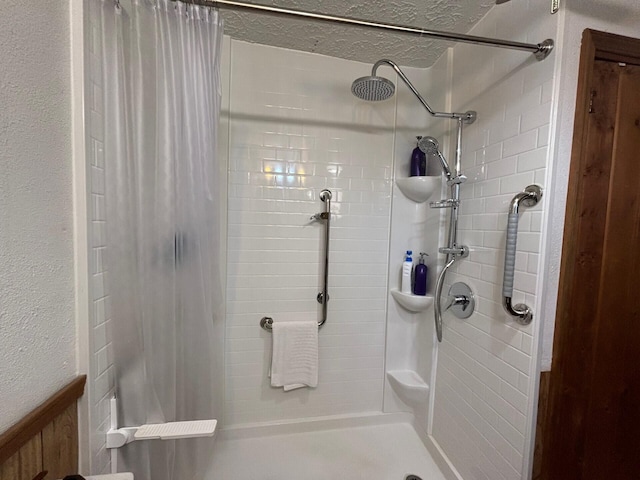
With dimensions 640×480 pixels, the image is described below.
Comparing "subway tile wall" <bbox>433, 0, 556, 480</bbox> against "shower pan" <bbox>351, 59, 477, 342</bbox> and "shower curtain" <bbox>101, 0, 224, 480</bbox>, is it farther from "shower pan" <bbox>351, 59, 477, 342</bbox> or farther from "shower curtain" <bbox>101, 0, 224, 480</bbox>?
"shower curtain" <bbox>101, 0, 224, 480</bbox>

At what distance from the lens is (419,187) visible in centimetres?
174

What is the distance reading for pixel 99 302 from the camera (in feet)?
3.22

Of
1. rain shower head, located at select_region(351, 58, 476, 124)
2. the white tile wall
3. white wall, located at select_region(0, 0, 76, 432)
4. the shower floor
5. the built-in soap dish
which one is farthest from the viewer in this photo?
the built-in soap dish

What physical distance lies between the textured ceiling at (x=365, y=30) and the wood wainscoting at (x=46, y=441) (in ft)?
5.08

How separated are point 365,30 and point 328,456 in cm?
235

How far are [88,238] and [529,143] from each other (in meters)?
1.62

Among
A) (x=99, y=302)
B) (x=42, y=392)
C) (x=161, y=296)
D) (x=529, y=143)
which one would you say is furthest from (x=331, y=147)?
(x=42, y=392)

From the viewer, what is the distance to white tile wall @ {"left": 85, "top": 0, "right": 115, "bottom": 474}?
3.02 ft

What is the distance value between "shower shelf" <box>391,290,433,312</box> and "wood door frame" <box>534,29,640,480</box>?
2.28 ft

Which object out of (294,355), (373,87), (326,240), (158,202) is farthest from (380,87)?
(294,355)

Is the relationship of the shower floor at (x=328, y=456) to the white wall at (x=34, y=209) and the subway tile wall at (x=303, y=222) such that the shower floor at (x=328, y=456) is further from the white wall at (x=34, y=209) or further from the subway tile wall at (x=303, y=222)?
the white wall at (x=34, y=209)

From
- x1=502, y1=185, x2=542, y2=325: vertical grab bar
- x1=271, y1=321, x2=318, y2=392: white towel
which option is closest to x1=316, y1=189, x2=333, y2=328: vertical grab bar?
x1=271, y1=321, x2=318, y2=392: white towel

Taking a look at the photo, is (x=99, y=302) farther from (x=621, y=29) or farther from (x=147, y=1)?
(x=621, y=29)

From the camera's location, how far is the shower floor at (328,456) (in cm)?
158
